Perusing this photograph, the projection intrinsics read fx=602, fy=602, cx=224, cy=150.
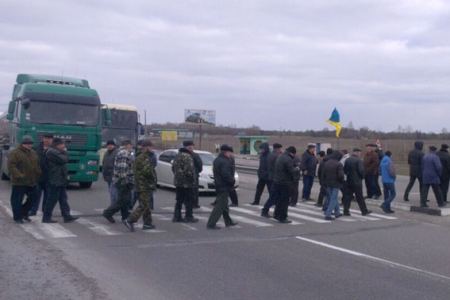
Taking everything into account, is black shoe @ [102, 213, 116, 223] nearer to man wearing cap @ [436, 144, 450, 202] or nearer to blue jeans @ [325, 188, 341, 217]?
blue jeans @ [325, 188, 341, 217]

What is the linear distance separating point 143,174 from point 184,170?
117 cm

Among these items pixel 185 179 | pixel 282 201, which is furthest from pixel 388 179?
pixel 185 179

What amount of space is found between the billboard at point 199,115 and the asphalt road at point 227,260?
6056 cm

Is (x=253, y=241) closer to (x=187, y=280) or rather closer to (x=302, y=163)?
(x=187, y=280)

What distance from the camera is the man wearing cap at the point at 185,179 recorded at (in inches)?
493

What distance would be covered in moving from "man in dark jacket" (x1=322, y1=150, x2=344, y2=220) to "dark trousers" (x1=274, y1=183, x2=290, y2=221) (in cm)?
145

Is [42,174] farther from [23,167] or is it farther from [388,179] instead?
[388,179]

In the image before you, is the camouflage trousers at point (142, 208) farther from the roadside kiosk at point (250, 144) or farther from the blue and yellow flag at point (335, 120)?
the roadside kiosk at point (250, 144)

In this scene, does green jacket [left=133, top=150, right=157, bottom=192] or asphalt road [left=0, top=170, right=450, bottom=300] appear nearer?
asphalt road [left=0, top=170, right=450, bottom=300]

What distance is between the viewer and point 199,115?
7381 centimetres

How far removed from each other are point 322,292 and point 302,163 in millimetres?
10652

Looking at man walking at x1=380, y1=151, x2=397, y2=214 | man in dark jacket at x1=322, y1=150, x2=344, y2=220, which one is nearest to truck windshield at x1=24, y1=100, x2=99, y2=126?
man in dark jacket at x1=322, y1=150, x2=344, y2=220

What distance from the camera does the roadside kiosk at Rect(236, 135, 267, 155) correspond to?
195 ft

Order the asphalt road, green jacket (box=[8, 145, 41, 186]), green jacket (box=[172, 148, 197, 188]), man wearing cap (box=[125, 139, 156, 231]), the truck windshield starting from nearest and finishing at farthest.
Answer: the asphalt road < man wearing cap (box=[125, 139, 156, 231]) < green jacket (box=[8, 145, 41, 186]) < green jacket (box=[172, 148, 197, 188]) < the truck windshield
